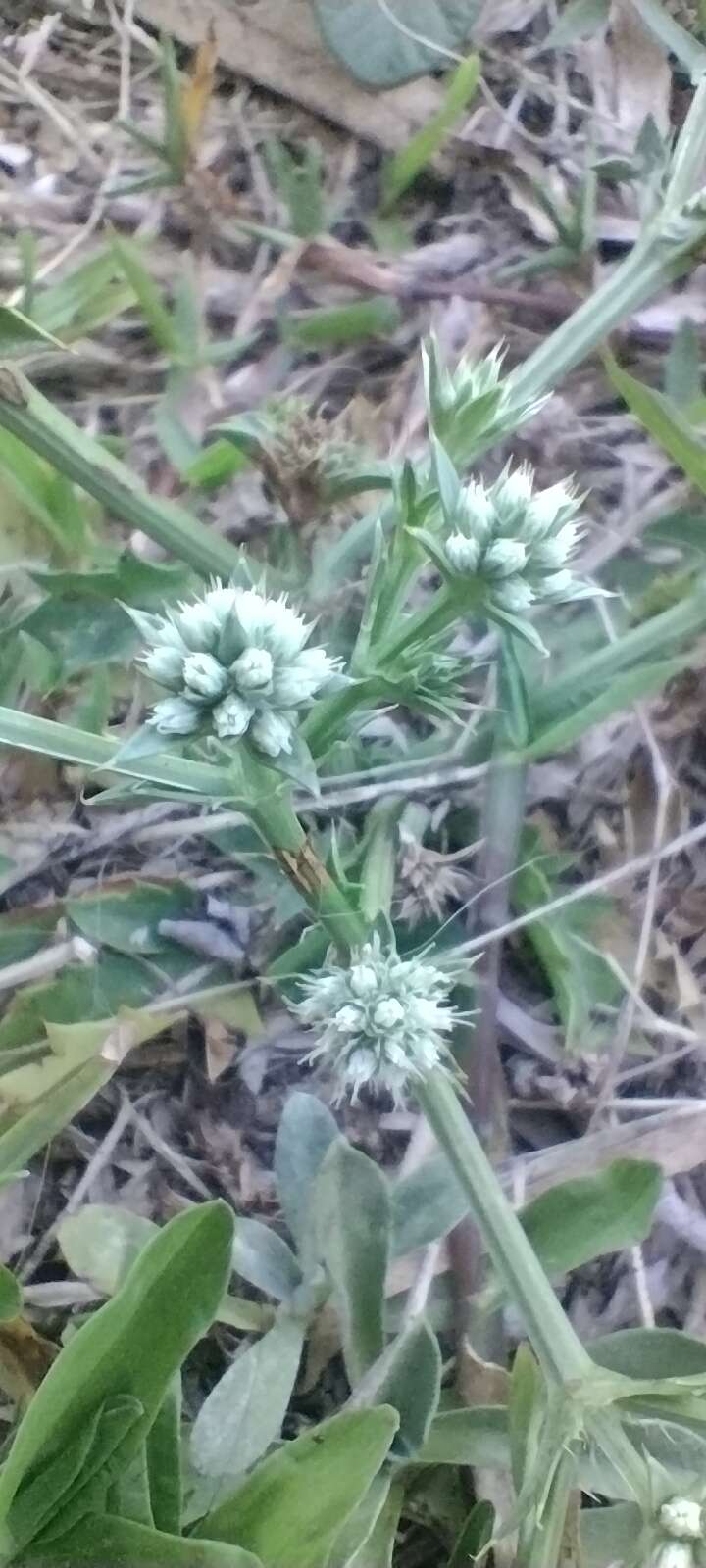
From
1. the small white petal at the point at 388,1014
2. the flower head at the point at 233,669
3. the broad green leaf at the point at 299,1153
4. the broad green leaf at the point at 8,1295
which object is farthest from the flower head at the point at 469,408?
the broad green leaf at the point at 8,1295

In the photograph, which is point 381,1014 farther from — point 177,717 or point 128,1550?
point 128,1550

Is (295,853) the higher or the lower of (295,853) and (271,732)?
the lower

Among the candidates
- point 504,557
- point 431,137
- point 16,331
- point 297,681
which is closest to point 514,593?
point 504,557

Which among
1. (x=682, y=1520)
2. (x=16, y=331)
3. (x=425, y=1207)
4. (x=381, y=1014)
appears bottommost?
(x=425, y=1207)

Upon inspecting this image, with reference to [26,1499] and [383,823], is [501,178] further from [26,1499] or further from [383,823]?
[26,1499]

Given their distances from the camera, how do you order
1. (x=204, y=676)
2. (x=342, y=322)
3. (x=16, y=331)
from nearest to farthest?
(x=204, y=676)
(x=16, y=331)
(x=342, y=322)

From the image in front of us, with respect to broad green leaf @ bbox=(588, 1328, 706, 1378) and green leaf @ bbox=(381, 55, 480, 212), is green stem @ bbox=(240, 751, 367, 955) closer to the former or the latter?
broad green leaf @ bbox=(588, 1328, 706, 1378)

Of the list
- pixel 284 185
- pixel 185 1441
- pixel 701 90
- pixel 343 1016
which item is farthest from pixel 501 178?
pixel 185 1441
